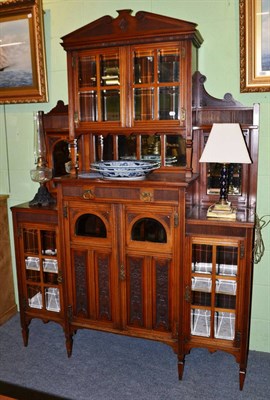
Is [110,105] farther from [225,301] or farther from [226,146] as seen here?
[225,301]

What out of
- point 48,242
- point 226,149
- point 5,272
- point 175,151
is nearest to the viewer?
point 226,149

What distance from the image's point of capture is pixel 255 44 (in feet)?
7.45

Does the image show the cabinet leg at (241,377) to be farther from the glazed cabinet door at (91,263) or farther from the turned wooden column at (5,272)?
the turned wooden column at (5,272)

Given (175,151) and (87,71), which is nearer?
(87,71)

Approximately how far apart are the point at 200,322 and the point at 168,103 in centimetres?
135

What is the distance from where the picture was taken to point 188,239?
86.7 inches

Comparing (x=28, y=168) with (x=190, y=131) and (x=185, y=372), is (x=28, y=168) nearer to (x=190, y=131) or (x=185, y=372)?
(x=190, y=131)

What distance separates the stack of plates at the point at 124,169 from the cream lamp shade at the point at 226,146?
362 millimetres

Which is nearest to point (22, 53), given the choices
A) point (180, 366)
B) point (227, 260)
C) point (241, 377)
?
point (227, 260)

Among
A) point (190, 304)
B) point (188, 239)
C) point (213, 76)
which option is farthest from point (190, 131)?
point (190, 304)

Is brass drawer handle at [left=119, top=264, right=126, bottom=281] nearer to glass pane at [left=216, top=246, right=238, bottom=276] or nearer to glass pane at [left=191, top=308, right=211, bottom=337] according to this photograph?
glass pane at [left=191, top=308, right=211, bottom=337]

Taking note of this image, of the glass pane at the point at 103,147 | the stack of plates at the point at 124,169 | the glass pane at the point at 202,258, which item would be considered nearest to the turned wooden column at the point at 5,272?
the glass pane at the point at 103,147

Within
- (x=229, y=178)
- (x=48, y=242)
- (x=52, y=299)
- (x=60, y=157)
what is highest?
(x=60, y=157)

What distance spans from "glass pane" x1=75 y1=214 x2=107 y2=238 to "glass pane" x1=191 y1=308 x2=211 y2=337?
0.74 metres
